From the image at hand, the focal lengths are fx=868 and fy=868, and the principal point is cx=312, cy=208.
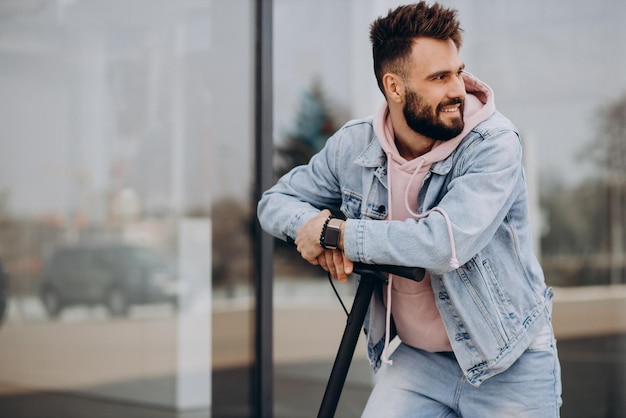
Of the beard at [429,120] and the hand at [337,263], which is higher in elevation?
the beard at [429,120]

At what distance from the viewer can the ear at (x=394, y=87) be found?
7.41 ft

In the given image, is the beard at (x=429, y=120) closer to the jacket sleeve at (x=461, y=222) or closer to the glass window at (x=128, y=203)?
the jacket sleeve at (x=461, y=222)

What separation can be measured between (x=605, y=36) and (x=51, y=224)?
3.33 m

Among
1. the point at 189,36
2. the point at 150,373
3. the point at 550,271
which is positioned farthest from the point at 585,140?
the point at 150,373

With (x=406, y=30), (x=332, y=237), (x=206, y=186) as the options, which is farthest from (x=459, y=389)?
(x=206, y=186)

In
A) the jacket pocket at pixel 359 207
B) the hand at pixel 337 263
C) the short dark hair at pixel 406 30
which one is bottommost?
the hand at pixel 337 263

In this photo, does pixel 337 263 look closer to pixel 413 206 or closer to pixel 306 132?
pixel 413 206

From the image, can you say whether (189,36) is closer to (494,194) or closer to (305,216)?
(305,216)

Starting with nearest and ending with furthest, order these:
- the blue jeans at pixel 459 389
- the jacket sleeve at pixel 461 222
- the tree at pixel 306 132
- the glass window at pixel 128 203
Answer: the jacket sleeve at pixel 461 222 → the blue jeans at pixel 459 389 → the glass window at pixel 128 203 → the tree at pixel 306 132

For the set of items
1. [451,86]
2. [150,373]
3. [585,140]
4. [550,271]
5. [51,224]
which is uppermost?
[451,86]

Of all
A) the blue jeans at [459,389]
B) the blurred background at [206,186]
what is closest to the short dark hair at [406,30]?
the blue jeans at [459,389]

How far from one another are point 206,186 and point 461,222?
297 centimetres

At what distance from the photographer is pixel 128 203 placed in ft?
15.8

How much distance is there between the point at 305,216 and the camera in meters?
2.33
